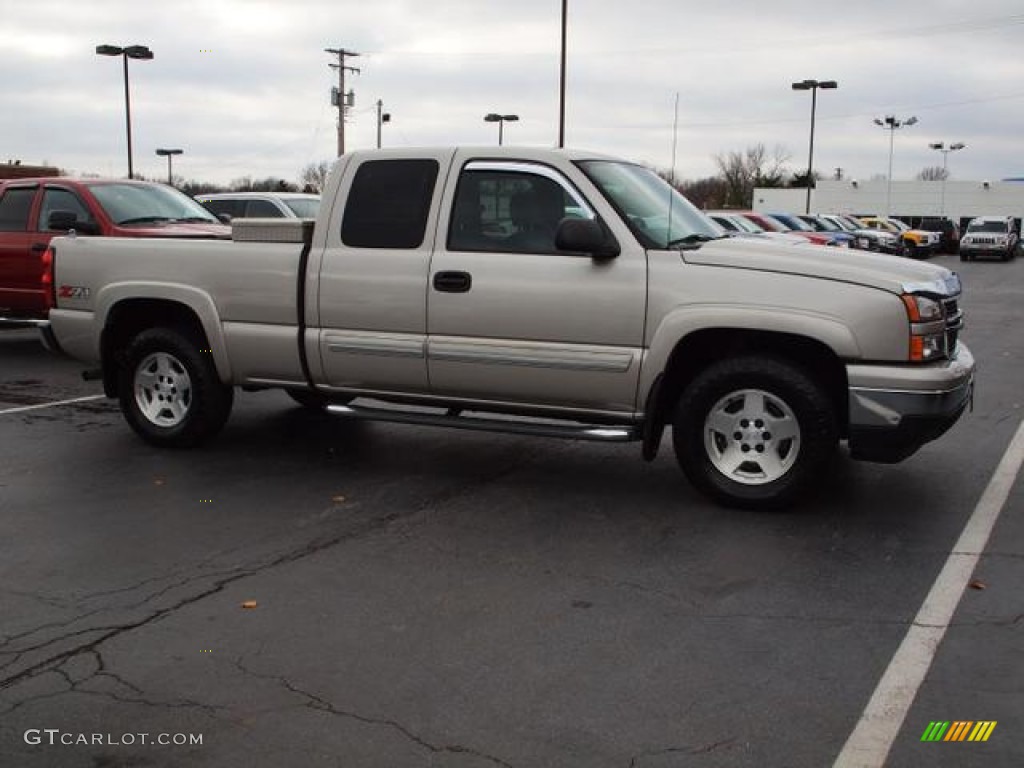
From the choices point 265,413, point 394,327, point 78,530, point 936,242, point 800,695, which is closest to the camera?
point 800,695

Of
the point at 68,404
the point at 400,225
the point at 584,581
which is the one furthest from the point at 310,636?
the point at 68,404

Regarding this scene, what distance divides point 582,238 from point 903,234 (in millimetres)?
42692

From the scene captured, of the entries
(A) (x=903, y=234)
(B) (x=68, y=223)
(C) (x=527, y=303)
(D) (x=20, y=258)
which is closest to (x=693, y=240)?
(C) (x=527, y=303)

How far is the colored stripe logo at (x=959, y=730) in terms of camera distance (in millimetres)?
3490

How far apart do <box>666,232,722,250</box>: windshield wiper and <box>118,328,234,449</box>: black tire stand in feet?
10.7

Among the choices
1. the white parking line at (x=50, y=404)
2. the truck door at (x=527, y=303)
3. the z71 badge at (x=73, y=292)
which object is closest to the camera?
the truck door at (x=527, y=303)

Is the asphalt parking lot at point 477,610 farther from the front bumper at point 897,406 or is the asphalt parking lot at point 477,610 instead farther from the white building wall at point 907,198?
the white building wall at point 907,198

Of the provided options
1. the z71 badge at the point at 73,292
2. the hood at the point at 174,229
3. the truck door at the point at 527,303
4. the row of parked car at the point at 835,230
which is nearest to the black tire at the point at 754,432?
the truck door at the point at 527,303

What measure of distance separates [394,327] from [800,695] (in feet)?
11.9

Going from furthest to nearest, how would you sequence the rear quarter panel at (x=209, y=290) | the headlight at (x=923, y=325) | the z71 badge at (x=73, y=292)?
1. the z71 badge at (x=73, y=292)
2. the rear quarter panel at (x=209, y=290)
3. the headlight at (x=923, y=325)

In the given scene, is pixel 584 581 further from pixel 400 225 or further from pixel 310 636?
pixel 400 225

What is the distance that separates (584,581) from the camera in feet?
16.4

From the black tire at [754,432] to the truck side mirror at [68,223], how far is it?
24.9 ft

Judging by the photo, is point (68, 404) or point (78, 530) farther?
point (68, 404)
